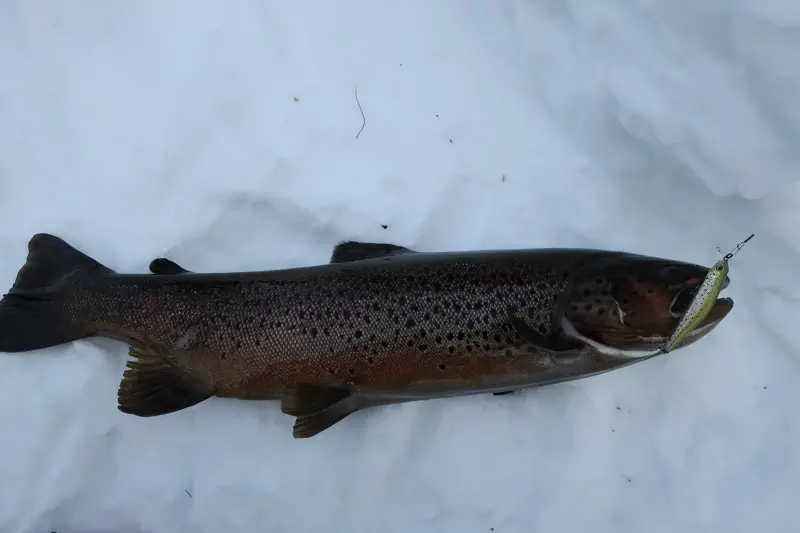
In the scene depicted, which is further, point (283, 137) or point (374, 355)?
point (283, 137)

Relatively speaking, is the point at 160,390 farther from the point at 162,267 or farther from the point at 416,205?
the point at 416,205

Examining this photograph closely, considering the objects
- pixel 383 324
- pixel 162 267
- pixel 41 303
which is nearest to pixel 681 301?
pixel 383 324

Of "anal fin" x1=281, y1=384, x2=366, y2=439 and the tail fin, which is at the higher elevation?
"anal fin" x1=281, y1=384, x2=366, y2=439

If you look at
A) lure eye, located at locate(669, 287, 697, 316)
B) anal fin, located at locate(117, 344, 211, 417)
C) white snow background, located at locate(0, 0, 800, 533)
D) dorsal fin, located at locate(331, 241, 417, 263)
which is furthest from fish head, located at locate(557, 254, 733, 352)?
anal fin, located at locate(117, 344, 211, 417)

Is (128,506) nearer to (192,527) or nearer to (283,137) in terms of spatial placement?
(192,527)

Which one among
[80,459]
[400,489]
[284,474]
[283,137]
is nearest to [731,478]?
[400,489]

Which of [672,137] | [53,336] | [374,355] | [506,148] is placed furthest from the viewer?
[506,148]

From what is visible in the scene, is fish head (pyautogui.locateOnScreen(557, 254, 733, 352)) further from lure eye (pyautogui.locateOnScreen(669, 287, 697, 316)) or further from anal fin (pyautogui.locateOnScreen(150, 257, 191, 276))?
anal fin (pyautogui.locateOnScreen(150, 257, 191, 276))
